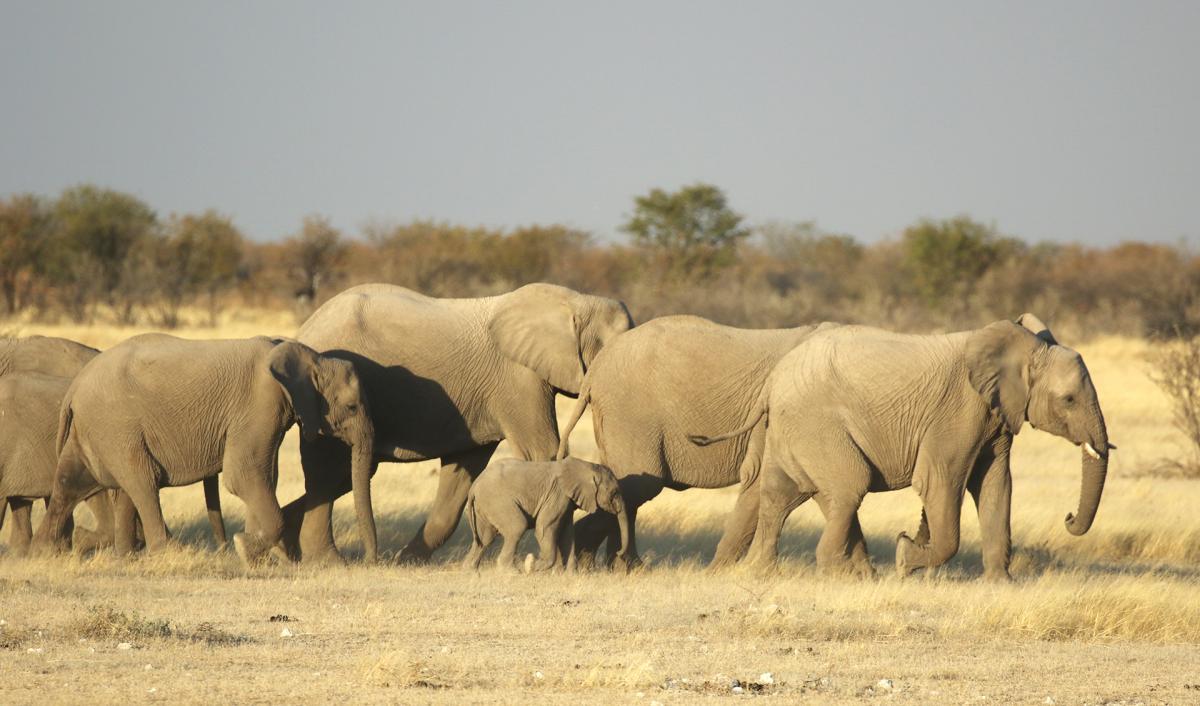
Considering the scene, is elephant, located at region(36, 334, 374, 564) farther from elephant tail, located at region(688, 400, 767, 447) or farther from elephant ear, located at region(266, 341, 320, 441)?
elephant tail, located at region(688, 400, 767, 447)

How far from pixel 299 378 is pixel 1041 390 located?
5.37 m

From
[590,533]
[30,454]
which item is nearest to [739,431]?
[590,533]

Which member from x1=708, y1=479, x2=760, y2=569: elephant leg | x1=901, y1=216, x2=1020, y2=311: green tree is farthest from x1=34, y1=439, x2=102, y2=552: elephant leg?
x1=901, y1=216, x2=1020, y2=311: green tree

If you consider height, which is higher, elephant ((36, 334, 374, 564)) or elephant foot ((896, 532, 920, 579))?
elephant ((36, 334, 374, 564))

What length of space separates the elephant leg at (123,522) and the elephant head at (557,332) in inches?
128

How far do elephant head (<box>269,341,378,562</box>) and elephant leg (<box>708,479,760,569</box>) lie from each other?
2665 millimetres

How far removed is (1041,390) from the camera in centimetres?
1245

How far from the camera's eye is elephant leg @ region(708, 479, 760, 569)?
13.4 meters

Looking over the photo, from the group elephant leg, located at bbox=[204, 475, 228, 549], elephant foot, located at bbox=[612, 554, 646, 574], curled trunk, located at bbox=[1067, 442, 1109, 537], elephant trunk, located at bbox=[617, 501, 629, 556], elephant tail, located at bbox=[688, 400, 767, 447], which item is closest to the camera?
curled trunk, located at bbox=[1067, 442, 1109, 537]

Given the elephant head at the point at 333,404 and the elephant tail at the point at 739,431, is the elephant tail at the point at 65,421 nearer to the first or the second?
the elephant head at the point at 333,404

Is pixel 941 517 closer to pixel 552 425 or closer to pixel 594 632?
pixel 594 632

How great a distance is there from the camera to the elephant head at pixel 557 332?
14484 millimetres

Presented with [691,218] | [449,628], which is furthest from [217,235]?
[449,628]

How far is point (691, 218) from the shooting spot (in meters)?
61.4
